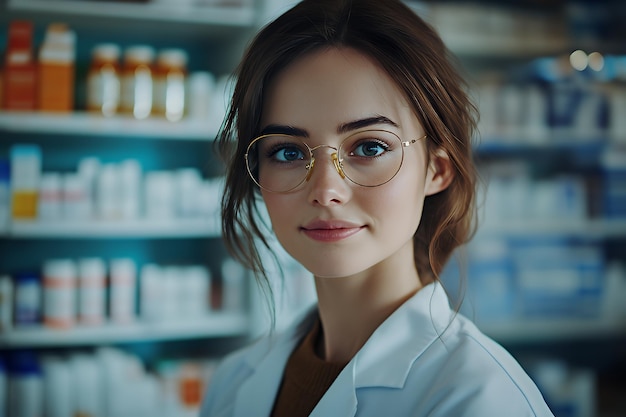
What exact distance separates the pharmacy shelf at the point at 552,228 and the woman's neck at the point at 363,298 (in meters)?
1.90

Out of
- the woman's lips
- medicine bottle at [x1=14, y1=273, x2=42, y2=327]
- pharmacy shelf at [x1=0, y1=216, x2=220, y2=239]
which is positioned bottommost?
medicine bottle at [x1=14, y1=273, x2=42, y2=327]

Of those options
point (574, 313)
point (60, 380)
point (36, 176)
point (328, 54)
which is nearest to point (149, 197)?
point (36, 176)

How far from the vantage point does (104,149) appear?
283cm

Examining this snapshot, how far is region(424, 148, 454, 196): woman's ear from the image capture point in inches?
40.6

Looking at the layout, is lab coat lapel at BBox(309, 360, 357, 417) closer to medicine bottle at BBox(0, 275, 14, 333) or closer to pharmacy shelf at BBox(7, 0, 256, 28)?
medicine bottle at BBox(0, 275, 14, 333)

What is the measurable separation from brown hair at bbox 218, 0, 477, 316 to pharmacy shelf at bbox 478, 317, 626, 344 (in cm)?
199

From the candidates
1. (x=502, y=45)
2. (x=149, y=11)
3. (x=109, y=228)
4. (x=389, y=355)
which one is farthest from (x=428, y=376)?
(x=502, y=45)

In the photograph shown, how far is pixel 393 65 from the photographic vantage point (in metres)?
0.95

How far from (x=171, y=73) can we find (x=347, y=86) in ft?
5.66

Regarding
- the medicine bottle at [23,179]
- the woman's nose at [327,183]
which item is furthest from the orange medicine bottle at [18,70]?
the woman's nose at [327,183]

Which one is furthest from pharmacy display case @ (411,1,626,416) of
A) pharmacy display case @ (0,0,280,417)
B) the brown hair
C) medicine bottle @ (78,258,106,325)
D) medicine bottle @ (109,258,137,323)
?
the brown hair

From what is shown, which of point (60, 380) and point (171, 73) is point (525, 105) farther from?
point (60, 380)

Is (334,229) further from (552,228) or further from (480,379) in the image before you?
(552,228)

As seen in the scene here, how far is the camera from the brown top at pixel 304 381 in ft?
3.53
